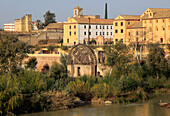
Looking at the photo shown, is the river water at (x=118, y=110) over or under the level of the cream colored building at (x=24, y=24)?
under

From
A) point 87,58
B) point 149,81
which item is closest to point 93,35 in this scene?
point 87,58

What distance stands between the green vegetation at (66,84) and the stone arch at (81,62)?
400 centimetres

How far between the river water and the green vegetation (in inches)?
35.1

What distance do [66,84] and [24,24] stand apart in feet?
219

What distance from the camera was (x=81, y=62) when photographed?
1838 inches

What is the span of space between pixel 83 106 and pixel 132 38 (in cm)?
3511

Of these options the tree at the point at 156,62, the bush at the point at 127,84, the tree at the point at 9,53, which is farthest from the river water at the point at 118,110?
the tree at the point at 156,62

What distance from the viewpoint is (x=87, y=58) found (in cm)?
4622

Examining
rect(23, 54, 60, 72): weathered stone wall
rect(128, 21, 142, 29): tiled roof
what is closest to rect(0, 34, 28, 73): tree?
rect(23, 54, 60, 72): weathered stone wall

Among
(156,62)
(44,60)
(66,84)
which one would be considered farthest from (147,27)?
(66,84)

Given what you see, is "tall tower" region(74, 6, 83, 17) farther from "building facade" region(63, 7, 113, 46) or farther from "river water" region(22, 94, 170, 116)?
"river water" region(22, 94, 170, 116)

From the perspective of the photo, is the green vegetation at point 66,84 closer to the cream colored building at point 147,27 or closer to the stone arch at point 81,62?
the stone arch at point 81,62

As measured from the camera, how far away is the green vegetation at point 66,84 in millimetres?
29312

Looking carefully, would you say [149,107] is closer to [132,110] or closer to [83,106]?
[132,110]
